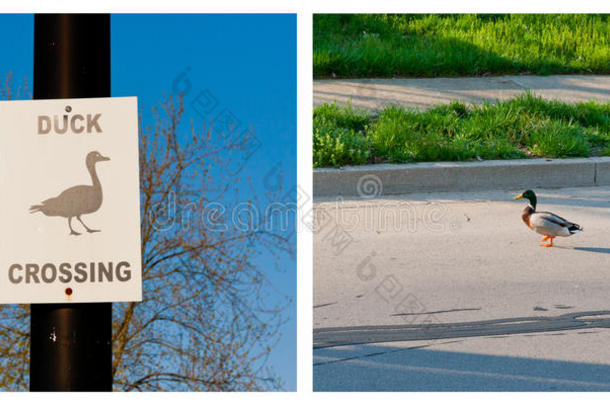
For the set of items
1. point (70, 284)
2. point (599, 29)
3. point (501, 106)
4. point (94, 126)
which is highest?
point (599, 29)

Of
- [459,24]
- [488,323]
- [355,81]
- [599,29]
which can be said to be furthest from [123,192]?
[599,29]

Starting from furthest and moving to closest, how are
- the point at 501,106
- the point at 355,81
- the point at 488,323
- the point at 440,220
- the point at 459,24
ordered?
the point at 459,24
the point at 355,81
the point at 501,106
the point at 440,220
the point at 488,323

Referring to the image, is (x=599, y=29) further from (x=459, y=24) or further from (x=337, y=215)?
(x=337, y=215)

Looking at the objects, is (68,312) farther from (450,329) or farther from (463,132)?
(463,132)

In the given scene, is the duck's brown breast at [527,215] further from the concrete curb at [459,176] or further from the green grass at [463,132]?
the green grass at [463,132]

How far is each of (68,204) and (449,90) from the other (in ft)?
26.5

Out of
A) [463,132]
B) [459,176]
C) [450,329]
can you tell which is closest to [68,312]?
[450,329]

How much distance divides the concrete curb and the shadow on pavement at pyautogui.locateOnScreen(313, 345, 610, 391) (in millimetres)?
3030

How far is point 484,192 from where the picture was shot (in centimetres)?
726

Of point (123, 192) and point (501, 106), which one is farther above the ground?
point (501, 106)

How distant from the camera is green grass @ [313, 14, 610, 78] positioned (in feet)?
32.3

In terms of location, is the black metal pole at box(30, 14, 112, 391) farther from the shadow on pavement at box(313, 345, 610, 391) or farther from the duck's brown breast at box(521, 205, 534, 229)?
the duck's brown breast at box(521, 205, 534, 229)

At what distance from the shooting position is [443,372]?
3.95 metres

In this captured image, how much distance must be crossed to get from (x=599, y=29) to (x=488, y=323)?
8.27 m
